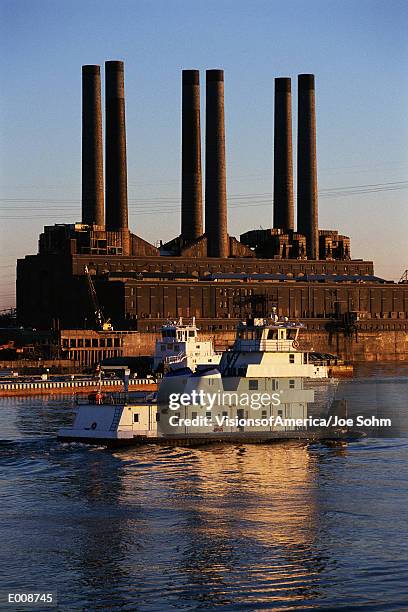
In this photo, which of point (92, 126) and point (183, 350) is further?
point (92, 126)

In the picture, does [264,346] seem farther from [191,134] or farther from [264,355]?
[191,134]

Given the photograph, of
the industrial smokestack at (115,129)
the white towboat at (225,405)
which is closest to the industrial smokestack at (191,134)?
the industrial smokestack at (115,129)

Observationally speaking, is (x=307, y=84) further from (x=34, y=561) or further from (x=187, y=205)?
(x=34, y=561)

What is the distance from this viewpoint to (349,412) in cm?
8744

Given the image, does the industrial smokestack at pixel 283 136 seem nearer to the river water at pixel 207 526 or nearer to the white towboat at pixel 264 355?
the white towboat at pixel 264 355

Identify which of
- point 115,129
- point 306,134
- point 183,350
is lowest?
point 183,350

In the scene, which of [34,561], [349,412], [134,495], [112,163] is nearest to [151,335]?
[112,163]

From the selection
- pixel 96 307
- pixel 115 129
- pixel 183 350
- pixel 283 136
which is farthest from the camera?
pixel 283 136

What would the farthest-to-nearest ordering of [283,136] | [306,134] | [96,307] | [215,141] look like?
[283,136]
[306,134]
[215,141]
[96,307]

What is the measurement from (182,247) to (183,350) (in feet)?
252

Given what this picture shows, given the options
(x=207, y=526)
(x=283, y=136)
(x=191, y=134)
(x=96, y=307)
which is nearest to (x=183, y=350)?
(x=96, y=307)

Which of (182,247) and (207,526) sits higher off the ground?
(182,247)

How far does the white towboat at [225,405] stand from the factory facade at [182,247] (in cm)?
9921

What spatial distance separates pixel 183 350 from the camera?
114688 millimetres
